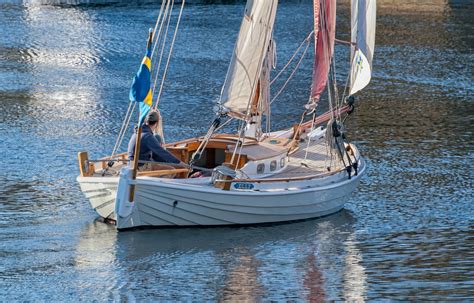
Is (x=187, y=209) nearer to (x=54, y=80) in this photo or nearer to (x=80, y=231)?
(x=80, y=231)

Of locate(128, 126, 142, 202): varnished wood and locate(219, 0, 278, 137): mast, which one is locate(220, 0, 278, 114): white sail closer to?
locate(219, 0, 278, 137): mast

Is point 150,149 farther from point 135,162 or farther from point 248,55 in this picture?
point 248,55

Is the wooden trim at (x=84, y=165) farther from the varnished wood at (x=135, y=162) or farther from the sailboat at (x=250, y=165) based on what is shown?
the varnished wood at (x=135, y=162)

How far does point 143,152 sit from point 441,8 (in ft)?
172

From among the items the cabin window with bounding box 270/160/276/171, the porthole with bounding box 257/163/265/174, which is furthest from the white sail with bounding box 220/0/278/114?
the porthole with bounding box 257/163/265/174

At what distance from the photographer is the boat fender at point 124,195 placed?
68.6 feet

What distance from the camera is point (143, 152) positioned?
22156mm

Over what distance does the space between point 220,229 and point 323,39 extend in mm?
5667

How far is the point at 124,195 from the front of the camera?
21.0m

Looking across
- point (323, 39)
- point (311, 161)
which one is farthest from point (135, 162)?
point (323, 39)

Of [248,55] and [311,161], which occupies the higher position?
[248,55]

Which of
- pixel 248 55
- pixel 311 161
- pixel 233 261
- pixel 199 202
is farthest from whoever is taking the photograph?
pixel 248 55

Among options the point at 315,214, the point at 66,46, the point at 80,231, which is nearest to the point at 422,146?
the point at 315,214

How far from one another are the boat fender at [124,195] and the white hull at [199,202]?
0.07 metres
